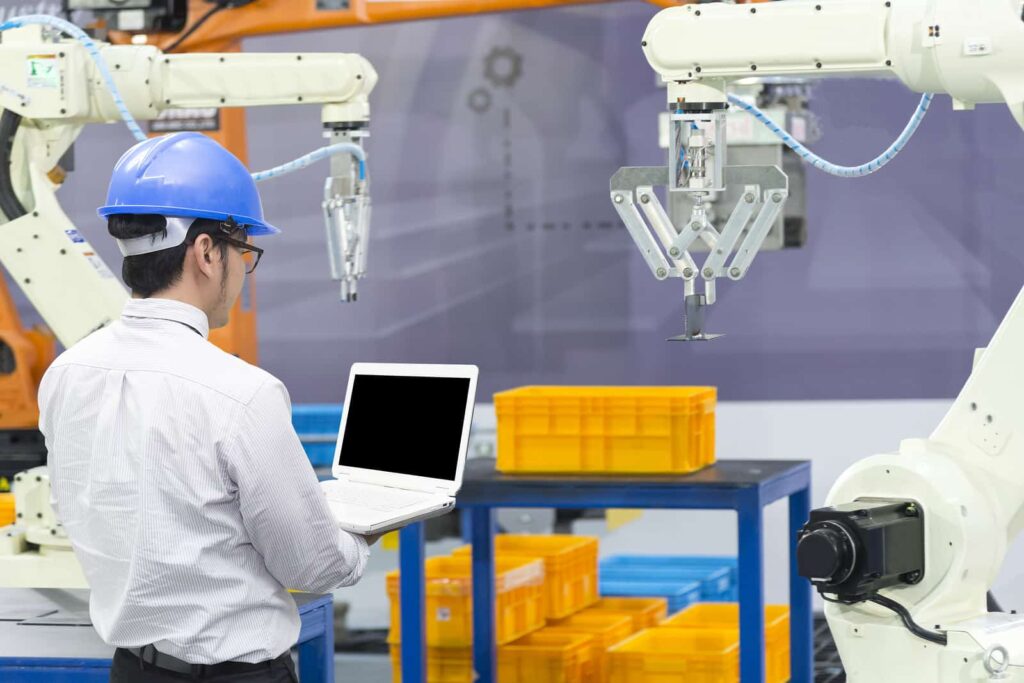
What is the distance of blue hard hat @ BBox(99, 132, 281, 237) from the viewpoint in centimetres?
257

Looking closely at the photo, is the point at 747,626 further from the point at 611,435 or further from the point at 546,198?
the point at 546,198

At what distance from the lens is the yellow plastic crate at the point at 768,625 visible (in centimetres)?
550

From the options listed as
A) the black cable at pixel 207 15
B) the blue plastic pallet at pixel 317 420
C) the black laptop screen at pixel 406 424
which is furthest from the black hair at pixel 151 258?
the blue plastic pallet at pixel 317 420

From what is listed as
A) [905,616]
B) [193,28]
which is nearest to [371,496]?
[905,616]

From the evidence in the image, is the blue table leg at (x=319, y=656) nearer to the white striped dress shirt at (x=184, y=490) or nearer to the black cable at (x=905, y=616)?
the white striped dress shirt at (x=184, y=490)

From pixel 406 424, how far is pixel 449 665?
200 cm

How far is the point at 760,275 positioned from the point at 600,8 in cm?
166

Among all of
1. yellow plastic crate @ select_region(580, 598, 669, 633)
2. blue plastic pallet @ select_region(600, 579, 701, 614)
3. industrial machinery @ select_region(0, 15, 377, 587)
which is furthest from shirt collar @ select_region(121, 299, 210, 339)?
blue plastic pallet @ select_region(600, 579, 701, 614)

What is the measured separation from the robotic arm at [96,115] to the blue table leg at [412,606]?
2.68 ft

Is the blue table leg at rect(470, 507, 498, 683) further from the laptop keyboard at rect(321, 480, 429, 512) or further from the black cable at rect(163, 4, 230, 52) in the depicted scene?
the black cable at rect(163, 4, 230, 52)

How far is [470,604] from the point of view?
548cm

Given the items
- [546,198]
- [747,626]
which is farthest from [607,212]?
[747,626]

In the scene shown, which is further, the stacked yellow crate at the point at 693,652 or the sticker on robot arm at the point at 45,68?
the stacked yellow crate at the point at 693,652

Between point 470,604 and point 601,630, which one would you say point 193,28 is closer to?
point 470,604
